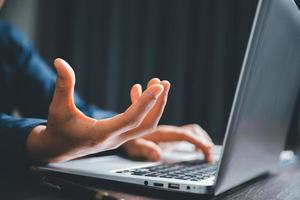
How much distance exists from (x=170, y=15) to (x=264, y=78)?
1553 millimetres

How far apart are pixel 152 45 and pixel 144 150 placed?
4.50 ft

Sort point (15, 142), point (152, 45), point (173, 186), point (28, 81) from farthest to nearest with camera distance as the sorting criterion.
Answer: point (152, 45) → point (28, 81) → point (15, 142) → point (173, 186)

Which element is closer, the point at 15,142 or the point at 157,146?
the point at 15,142

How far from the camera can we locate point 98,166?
1.87 ft

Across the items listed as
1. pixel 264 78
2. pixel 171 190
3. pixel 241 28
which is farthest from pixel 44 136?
pixel 241 28

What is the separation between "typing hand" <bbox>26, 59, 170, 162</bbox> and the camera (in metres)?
0.44

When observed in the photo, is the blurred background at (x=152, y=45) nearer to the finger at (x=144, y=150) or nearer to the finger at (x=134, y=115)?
the finger at (x=144, y=150)

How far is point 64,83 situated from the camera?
456 millimetres

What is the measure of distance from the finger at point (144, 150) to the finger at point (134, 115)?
0.70 feet

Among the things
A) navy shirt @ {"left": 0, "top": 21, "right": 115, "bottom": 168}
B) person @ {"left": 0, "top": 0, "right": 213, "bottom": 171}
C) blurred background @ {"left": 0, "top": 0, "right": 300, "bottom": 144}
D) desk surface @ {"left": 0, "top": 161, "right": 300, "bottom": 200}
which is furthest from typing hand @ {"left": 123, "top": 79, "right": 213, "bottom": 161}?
blurred background @ {"left": 0, "top": 0, "right": 300, "bottom": 144}

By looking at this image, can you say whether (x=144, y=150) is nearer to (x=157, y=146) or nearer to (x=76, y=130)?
(x=157, y=146)

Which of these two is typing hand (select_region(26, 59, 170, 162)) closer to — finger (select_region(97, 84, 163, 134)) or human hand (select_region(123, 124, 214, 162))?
finger (select_region(97, 84, 163, 134))

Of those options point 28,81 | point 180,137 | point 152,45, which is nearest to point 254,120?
point 180,137

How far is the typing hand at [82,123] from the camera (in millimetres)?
444
